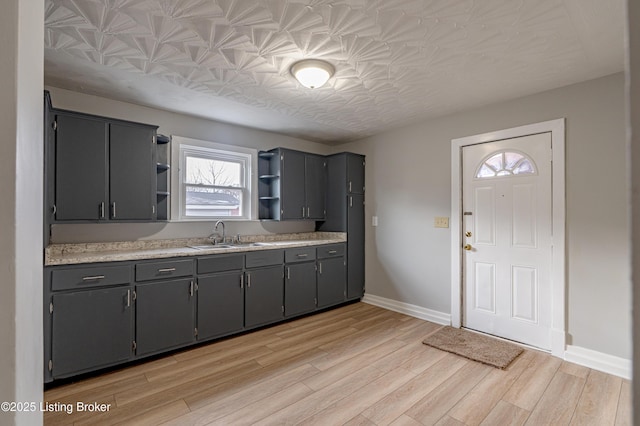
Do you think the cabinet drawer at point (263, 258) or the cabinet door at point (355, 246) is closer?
the cabinet drawer at point (263, 258)

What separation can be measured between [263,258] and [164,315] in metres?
1.12

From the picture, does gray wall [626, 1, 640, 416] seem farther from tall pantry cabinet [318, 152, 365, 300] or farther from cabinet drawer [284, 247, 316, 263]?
tall pantry cabinet [318, 152, 365, 300]

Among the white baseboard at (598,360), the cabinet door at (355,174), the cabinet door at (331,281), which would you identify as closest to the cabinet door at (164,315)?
the cabinet door at (331,281)

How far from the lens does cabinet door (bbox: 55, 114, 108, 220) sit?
8.16 ft

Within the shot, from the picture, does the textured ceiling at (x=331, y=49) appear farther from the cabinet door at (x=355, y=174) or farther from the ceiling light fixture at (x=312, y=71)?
the cabinet door at (x=355, y=174)

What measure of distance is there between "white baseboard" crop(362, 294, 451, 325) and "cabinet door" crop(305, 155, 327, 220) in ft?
4.72

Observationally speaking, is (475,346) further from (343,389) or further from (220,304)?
(220,304)

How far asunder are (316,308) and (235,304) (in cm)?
117

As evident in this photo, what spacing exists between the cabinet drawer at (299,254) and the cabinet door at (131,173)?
154cm

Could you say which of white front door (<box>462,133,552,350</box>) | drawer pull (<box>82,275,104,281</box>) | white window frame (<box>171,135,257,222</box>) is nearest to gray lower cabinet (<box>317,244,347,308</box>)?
white window frame (<box>171,135,257,222</box>)

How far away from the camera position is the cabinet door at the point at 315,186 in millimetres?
4336

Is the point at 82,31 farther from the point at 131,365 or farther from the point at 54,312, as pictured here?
the point at 131,365

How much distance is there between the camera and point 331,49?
2.18 m

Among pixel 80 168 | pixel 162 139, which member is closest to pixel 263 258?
pixel 162 139
